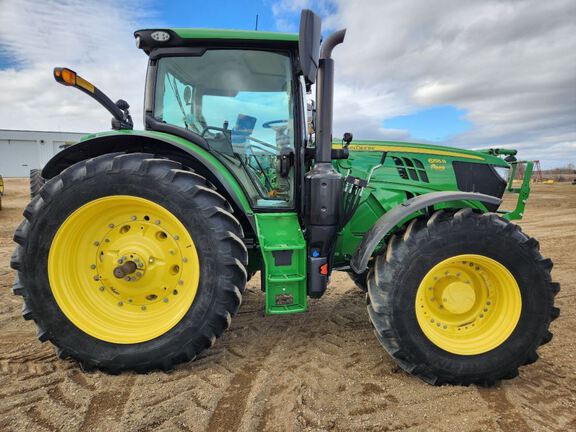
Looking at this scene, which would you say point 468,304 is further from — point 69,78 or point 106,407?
point 69,78

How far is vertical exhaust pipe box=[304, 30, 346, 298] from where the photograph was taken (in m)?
2.48

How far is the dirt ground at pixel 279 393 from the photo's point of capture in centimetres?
199

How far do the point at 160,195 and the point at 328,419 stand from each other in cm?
163

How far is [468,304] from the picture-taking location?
248 centimetres

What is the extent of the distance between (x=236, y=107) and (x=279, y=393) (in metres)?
2.01

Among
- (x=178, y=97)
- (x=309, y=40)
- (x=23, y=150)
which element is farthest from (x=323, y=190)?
(x=23, y=150)

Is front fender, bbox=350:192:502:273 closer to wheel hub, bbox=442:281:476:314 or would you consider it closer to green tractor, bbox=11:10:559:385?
green tractor, bbox=11:10:559:385

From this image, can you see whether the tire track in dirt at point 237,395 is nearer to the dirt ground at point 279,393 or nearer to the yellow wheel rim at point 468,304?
the dirt ground at point 279,393

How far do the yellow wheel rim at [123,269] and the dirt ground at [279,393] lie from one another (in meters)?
0.33

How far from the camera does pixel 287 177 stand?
2.90 meters

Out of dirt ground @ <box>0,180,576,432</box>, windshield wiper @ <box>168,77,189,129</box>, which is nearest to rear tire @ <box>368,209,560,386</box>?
dirt ground @ <box>0,180,576,432</box>

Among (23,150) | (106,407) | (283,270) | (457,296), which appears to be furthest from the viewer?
(23,150)

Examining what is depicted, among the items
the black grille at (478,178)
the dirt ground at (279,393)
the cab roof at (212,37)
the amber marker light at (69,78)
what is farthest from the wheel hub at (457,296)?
the amber marker light at (69,78)

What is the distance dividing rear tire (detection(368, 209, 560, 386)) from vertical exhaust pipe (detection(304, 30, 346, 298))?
39 cm
